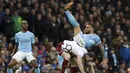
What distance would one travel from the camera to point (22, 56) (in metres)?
19.4

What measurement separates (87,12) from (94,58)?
3158mm

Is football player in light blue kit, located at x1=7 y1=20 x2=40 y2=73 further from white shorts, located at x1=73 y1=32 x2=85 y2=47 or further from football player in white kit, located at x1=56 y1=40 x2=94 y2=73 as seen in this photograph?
white shorts, located at x1=73 y1=32 x2=85 y2=47

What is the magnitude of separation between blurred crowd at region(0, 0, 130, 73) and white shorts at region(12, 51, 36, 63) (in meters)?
0.87

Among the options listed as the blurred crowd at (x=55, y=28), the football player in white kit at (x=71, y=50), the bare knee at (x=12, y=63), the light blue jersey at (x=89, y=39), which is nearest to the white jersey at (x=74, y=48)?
the football player in white kit at (x=71, y=50)

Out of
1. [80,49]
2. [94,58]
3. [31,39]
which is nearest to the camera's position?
[80,49]

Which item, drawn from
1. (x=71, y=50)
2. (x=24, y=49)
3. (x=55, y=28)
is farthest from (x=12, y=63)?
(x=55, y=28)

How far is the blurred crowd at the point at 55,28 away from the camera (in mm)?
21984

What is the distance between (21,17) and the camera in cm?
2339

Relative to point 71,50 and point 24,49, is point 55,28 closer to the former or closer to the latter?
point 24,49

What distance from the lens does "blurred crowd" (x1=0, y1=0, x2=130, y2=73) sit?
21984 millimetres

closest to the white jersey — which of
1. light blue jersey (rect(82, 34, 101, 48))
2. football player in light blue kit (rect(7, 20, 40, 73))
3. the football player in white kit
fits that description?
the football player in white kit

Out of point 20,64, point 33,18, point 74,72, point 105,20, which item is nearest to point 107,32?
point 105,20

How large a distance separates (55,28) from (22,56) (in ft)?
14.3

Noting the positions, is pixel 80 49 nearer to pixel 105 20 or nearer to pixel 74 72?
pixel 74 72
